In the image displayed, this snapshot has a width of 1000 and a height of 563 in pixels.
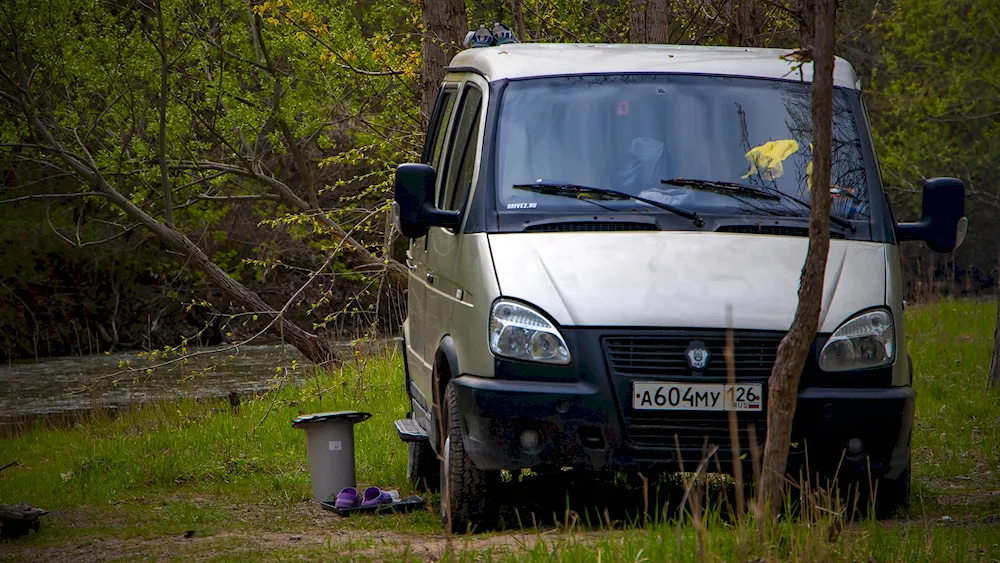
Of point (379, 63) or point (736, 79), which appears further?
point (379, 63)

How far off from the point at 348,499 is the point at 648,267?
2.36m

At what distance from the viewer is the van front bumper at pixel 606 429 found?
5.01 m

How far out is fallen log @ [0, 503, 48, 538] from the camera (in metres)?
6.33

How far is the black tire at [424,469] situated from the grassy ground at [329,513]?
0.13 m

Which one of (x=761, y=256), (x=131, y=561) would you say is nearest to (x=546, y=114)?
(x=761, y=256)

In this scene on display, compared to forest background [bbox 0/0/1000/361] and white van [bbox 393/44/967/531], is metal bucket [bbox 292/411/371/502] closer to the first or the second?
white van [bbox 393/44/967/531]

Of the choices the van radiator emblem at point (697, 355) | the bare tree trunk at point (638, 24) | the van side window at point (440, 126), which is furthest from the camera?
the bare tree trunk at point (638, 24)

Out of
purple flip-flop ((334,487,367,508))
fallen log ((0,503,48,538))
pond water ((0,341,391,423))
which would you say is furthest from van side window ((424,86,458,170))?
pond water ((0,341,391,423))

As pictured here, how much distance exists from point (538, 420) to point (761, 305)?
39.7 inches

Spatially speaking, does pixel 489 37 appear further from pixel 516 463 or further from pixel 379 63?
pixel 379 63

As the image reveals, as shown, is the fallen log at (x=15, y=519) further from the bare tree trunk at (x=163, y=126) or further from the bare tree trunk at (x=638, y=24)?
the bare tree trunk at (x=163, y=126)

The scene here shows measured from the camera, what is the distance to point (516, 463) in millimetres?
5105

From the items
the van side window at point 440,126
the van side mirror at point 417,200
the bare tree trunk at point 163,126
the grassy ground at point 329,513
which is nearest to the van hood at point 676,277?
the van side mirror at point 417,200

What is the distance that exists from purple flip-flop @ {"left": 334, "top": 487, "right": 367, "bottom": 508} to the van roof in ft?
7.56
